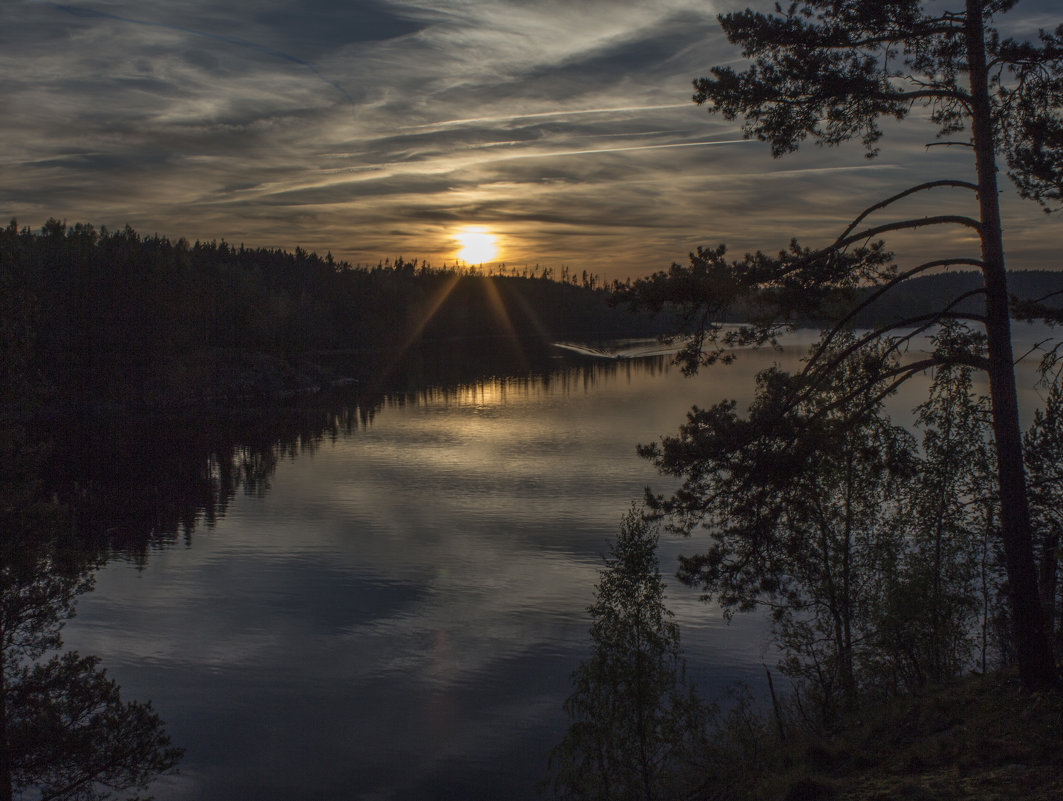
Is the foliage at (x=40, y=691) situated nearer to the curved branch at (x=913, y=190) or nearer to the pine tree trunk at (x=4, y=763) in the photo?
the pine tree trunk at (x=4, y=763)

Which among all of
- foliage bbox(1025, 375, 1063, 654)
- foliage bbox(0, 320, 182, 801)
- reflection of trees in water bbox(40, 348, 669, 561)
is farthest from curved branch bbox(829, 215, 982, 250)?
reflection of trees in water bbox(40, 348, 669, 561)

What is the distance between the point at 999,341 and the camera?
13.0 metres

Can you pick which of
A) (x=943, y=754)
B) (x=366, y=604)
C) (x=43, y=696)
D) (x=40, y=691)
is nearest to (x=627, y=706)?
(x=943, y=754)

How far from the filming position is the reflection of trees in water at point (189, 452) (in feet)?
186

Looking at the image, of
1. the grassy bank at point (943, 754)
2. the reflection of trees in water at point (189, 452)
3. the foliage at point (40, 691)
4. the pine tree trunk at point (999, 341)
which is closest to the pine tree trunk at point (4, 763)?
the foliage at point (40, 691)

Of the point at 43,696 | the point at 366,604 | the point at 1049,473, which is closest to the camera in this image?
the point at 43,696

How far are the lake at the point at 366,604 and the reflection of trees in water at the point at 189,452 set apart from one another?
1.33ft

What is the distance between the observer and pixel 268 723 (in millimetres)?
28609

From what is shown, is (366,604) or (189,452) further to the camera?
(189,452)

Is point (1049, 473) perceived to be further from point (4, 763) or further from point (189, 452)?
point (189, 452)

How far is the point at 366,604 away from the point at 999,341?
32.3 m

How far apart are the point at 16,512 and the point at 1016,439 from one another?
20.2m

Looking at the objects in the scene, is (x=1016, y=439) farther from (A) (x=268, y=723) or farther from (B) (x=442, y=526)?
(B) (x=442, y=526)

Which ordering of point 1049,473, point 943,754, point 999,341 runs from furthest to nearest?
1. point 1049,473
2. point 999,341
3. point 943,754
